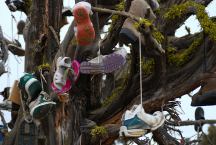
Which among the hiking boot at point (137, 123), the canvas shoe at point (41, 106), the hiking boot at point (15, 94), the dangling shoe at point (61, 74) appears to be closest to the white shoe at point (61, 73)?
the dangling shoe at point (61, 74)

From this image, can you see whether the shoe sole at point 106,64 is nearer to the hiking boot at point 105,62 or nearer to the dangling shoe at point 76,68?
the hiking boot at point 105,62

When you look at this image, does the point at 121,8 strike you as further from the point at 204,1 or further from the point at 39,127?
the point at 39,127

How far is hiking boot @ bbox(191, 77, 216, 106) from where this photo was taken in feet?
14.0

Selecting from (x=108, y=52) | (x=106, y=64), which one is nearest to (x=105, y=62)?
(x=106, y=64)

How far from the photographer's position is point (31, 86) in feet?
13.7

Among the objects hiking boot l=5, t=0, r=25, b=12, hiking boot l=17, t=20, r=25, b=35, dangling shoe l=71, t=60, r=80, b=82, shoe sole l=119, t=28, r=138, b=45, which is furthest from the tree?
hiking boot l=17, t=20, r=25, b=35

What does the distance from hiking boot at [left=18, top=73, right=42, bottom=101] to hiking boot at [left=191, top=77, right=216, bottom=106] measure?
4.22 ft

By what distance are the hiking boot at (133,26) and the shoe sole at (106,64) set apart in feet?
0.64

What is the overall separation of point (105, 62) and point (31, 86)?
656 millimetres

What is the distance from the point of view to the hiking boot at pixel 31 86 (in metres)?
4.18

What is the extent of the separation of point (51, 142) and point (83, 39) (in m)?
1.19

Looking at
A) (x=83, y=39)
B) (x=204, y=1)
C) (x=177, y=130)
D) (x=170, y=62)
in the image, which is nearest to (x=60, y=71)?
(x=83, y=39)

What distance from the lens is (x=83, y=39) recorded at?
3979 mm

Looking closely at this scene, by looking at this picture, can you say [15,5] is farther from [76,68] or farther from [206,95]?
[206,95]
